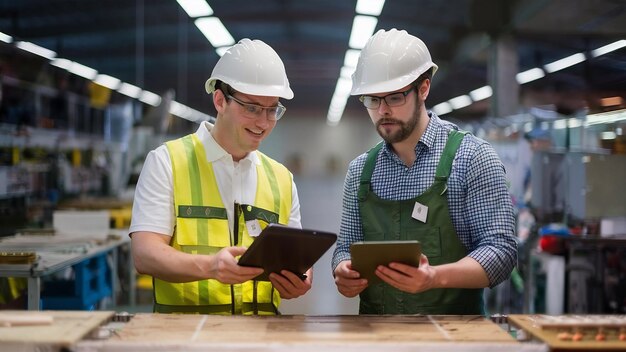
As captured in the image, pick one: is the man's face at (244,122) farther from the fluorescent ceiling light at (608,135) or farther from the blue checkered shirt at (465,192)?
the fluorescent ceiling light at (608,135)

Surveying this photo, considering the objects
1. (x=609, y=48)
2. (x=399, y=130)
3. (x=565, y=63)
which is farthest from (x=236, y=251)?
(x=565, y=63)

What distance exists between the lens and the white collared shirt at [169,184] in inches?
98.2

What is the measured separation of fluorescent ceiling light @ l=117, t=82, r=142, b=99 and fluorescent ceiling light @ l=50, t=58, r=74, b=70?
1.87 meters

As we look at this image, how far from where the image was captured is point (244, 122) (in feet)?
8.61

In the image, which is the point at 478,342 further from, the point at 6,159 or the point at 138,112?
the point at 138,112

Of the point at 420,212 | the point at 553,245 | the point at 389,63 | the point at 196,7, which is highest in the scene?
the point at 196,7

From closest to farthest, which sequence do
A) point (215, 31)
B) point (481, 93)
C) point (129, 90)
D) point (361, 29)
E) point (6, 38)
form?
point (6, 38) → point (215, 31) → point (361, 29) → point (129, 90) → point (481, 93)

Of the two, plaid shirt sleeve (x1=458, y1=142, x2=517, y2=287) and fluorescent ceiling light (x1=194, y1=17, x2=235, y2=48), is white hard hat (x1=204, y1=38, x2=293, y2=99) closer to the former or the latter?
plaid shirt sleeve (x1=458, y1=142, x2=517, y2=287)

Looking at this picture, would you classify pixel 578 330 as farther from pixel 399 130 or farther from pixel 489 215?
pixel 399 130

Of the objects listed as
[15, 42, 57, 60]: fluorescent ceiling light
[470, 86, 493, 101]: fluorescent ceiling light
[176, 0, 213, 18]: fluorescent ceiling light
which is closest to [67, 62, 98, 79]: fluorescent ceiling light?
[15, 42, 57, 60]: fluorescent ceiling light

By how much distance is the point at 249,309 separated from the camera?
2.62 m

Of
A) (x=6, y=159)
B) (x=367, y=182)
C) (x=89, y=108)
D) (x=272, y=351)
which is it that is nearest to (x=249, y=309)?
(x=367, y=182)

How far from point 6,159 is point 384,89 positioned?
10.1ft

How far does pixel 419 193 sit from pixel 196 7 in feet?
17.2
